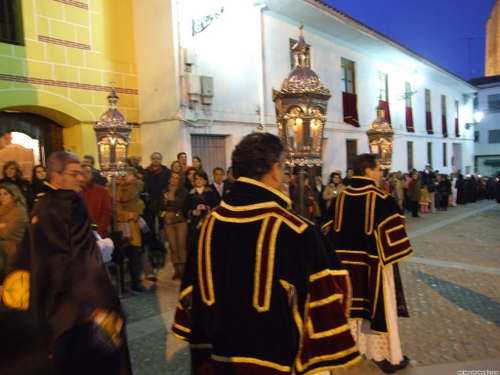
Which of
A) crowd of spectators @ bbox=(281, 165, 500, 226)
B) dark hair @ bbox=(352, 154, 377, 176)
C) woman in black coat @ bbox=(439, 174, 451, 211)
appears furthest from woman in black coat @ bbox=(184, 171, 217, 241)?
woman in black coat @ bbox=(439, 174, 451, 211)

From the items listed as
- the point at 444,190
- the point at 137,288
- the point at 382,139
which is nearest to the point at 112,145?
the point at 137,288

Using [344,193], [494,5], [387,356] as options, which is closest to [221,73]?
[344,193]

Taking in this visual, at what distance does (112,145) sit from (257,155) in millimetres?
5091

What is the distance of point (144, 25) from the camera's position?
35.1ft

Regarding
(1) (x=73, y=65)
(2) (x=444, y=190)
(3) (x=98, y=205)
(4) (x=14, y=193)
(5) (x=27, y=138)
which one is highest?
(1) (x=73, y=65)

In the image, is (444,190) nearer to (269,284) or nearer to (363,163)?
(363,163)

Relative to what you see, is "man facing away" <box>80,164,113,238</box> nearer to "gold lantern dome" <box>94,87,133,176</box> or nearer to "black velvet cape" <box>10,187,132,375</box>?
"gold lantern dome" <box>94,87,133,176</box>

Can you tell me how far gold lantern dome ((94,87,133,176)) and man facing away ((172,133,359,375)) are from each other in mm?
Result: 4831

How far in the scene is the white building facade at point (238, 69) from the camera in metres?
10.5

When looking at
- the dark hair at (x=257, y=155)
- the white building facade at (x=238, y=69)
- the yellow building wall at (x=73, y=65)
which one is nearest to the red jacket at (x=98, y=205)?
the yellow building wall at (x=73, y=65)

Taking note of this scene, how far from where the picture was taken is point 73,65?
9.43 m

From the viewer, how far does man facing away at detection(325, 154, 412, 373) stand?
3.82m

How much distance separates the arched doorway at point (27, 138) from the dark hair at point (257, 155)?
806 cm

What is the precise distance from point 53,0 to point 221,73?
167 inches
